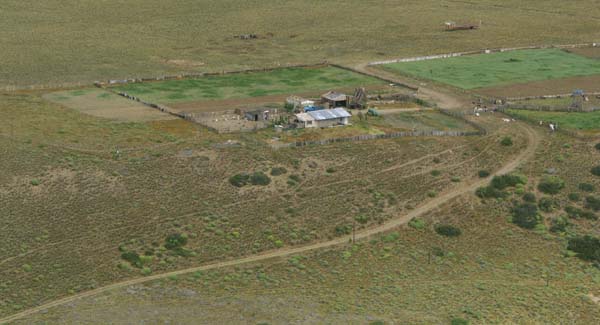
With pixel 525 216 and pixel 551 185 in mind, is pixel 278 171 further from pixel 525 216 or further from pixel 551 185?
pixel 551 185

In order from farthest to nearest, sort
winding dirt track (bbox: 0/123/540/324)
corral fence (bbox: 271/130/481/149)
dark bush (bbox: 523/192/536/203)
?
corral fence (bbox: 271/130/481/149) → dark bush (bbox: 523/192/536/203) → winding dirt track (bbox: 0/123/540/324)

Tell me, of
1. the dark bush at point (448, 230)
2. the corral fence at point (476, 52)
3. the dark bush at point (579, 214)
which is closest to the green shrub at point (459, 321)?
the dark bush at point (448, 230)

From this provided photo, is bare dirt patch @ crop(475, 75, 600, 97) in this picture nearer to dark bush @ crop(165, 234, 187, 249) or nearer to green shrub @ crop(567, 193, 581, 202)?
green shrub @ crop(567, 193, 581, 202)

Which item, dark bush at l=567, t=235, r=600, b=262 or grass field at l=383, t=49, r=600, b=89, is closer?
dark bush at l=567, t=235, r=600, b=262

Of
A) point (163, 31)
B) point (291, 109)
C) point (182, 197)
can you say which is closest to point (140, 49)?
point (163, 31)

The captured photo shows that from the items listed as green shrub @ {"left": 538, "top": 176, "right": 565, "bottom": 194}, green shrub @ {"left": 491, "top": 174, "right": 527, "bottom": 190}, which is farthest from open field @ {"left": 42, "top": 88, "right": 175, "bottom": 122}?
green shrub @ {"left": 538, "top": 176, "right": 565, "bottom": 194}

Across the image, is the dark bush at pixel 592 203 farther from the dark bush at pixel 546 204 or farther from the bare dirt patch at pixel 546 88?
the bare dirt patch at pixel 546 88
